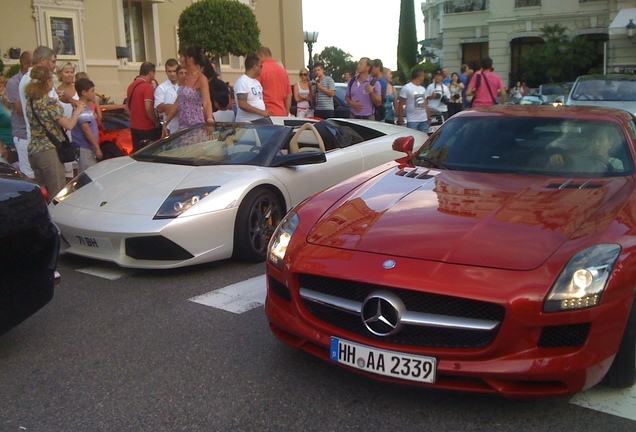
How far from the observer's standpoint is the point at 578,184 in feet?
12.7

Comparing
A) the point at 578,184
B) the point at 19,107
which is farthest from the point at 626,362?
the point at 19,107

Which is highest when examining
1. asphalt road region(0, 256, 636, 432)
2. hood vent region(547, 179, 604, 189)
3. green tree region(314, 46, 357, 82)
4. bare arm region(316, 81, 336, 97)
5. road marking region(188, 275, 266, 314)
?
green tree region(314, 46, 357, 82)

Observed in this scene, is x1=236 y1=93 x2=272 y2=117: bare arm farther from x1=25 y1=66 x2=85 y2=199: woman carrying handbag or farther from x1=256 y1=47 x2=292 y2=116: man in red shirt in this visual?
x1=25 y1=66 x2=85 y2=199: woman carrying handbag

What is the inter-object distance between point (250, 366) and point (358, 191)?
1.19m

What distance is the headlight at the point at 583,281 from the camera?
2861 mm

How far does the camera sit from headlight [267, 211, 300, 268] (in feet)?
11.7

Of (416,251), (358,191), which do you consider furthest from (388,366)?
(358,191)

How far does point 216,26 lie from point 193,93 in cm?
1514

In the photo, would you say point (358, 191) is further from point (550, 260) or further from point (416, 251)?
point (550, 260)

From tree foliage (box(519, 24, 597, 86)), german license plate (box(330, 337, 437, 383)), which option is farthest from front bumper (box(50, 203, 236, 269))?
tree foliage (box(519, 24, 597, 86))

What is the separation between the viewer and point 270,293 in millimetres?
3582

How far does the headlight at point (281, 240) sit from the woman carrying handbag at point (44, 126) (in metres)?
3.55

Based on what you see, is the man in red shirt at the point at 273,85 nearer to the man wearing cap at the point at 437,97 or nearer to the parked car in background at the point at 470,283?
the man wearing cap at the point at 437,97

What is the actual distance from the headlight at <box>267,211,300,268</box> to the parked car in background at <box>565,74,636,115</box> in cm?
1000
